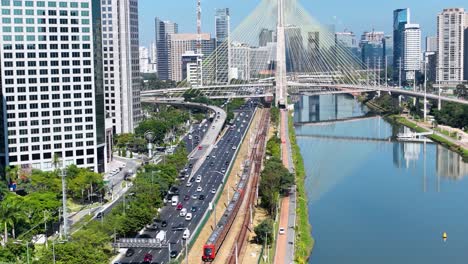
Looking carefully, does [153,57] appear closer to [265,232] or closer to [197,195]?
[197,195]

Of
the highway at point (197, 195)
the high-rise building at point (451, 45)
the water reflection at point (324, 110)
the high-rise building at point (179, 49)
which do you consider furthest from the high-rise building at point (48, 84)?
the high-rise building at point (179, 49)

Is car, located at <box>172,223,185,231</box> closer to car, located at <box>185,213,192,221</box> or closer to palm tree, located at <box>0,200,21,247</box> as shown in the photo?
car, located at <box>185,213,192,221</box>

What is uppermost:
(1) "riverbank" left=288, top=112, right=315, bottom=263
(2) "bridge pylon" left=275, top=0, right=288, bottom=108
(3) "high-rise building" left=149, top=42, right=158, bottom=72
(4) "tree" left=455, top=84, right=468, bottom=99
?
(3) "high-rise building" left=149, top=42, right=158, bottom=72

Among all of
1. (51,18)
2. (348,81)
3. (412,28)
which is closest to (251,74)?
(348,81)

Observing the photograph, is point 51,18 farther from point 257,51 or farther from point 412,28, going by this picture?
point 412,28

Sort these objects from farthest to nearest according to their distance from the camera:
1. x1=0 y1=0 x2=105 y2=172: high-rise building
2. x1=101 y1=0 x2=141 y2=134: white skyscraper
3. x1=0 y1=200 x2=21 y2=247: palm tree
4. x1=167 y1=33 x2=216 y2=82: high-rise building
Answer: x1=167 y1=33 x2=216 y2=82: high-rise building
x1=101 y1=0 x2=141 y2=134: white skyscraper
x1=0 y1=0 x2=105 y2=172: high-rise building
x1=0 y1=200 x2=21 y2=247: palm tree

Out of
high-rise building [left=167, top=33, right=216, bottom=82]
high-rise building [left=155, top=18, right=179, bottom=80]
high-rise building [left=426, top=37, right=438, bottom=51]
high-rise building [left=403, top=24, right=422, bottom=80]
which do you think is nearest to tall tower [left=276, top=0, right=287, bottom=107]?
high-rise building [left=167, top=33, right=216, bottom=82]
